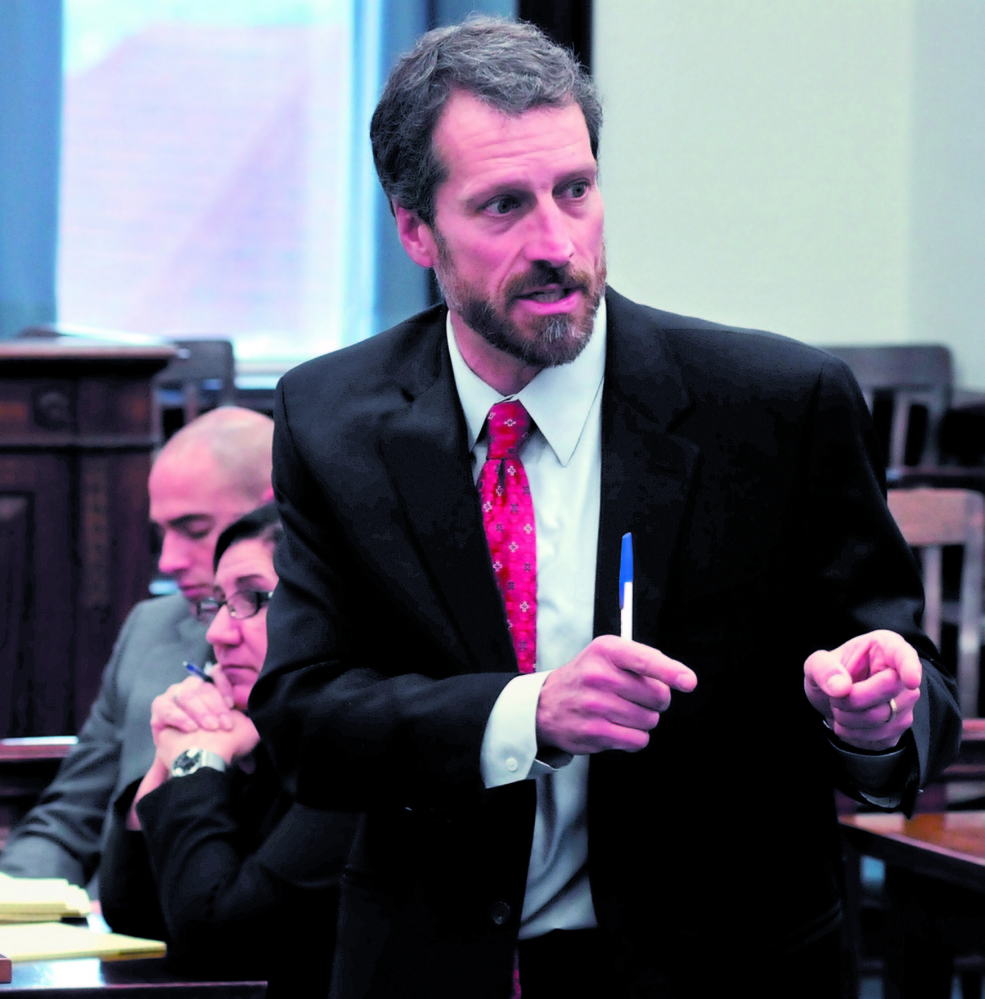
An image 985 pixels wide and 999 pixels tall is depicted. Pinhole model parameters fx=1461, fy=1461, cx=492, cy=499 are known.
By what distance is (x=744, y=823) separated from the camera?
1.23 metres

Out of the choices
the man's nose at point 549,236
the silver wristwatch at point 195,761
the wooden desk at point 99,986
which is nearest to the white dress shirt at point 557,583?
the man's nose at point 549,236

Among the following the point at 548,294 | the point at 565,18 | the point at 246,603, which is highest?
the point at 565,18

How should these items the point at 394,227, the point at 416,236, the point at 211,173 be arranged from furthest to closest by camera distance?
the point at 211,173 < the point at 394,227 < the point at 416,236

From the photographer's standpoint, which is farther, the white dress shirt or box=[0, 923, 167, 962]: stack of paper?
box=[0, 923, 167, 962]: stack of paper

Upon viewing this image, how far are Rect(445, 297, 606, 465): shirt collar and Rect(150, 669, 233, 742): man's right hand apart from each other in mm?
605

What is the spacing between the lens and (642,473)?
1246 mm

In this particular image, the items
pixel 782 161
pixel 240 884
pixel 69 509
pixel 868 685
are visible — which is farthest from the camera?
pixel 782 161

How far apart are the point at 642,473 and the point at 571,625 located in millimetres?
143

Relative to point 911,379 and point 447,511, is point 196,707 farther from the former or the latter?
point 911,379

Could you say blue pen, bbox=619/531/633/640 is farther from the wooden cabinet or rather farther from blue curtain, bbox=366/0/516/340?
blue curtain, bbox=366/0/516/340

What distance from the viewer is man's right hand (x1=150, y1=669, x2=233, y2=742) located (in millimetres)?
1744

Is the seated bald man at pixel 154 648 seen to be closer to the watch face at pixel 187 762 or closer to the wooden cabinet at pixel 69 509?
the watch face at pixel 187 762

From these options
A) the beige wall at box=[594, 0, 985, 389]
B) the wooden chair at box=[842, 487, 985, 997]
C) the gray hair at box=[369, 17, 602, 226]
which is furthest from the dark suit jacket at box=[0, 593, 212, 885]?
the beige wall at box=[594, 0, 985, 389]

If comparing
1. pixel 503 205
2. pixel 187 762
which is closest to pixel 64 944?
pixel 187 762
